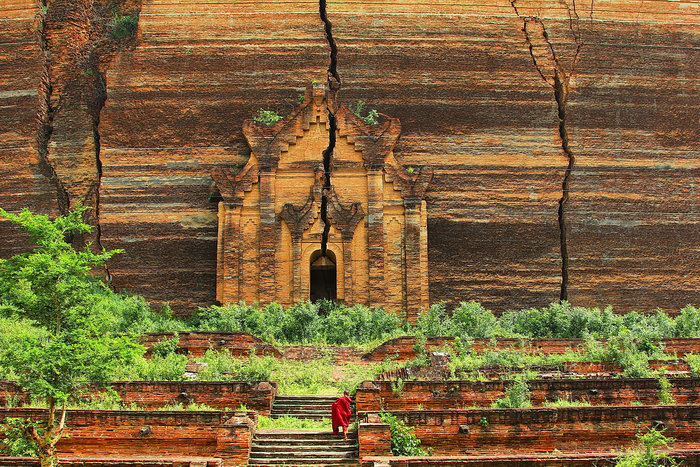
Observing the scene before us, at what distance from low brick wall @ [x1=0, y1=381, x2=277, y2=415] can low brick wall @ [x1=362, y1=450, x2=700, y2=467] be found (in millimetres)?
3614

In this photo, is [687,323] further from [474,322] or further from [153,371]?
[153,371]

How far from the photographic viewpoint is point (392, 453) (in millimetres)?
11852

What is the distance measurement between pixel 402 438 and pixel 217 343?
6.64 metres

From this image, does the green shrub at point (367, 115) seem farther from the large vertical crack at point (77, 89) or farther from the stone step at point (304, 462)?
the stone step at point (304, 462)

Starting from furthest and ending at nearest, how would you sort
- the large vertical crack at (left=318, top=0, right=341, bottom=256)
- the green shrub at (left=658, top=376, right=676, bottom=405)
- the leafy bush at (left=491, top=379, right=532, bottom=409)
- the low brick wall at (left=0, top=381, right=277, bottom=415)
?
the large vertical crack at (left=318, top=0, right=341, bottom=256), the low brick wall at (left=0, top=381, right=277, bottom=415), the green shrub at (left=658, top=376, right=676, bottom=405), the leafy bush at (left=491, top=379, right=532, bottom=409)

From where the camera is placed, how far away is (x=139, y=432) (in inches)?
486

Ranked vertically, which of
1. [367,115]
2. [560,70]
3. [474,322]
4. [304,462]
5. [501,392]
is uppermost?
[560,70]

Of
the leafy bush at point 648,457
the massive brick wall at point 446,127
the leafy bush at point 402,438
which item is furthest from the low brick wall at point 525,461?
the massive brick wall at point 446,127

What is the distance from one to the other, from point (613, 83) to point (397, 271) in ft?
30.1

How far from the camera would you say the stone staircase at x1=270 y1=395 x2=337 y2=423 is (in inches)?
549

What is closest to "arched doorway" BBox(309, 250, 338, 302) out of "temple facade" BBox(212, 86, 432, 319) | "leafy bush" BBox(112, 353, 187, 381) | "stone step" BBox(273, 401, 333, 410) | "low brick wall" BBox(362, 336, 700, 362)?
"temple facade" BBox(212, 86, 432, 319)

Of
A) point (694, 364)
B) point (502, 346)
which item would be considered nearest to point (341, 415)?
point (502, 346)

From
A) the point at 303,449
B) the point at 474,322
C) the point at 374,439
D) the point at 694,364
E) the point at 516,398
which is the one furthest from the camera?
Answer: the point at 474,322

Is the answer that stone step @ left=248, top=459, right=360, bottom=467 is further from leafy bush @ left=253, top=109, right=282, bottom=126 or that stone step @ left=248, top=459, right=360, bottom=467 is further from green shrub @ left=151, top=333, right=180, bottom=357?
leafy bush @ left=253, top=109, right=282, bottom=126
